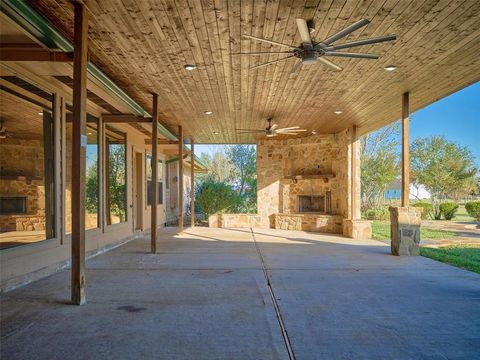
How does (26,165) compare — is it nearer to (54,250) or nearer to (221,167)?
(54,250)

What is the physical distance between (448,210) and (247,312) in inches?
572

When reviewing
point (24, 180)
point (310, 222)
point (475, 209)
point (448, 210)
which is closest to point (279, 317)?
point (24, 180)

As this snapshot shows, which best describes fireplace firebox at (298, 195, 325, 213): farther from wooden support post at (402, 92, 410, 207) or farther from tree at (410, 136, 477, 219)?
tree at (410, 136, 477, 219)

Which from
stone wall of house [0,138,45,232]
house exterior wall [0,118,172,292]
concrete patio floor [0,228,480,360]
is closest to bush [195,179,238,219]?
house exterior wall [0,118,172,292]

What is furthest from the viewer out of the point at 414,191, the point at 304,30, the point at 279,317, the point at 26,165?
the point at 414,191

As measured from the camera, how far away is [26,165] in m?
4.80

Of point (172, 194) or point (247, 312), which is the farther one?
point (172, 194)

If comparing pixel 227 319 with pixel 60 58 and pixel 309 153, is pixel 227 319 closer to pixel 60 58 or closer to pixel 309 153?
pixel 60 58

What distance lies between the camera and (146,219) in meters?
10.2

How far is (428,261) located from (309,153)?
245 inches

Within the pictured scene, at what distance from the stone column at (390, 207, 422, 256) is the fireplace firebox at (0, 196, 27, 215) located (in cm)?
632

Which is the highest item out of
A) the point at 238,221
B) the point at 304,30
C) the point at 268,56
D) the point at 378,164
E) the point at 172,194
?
the point at 268,56

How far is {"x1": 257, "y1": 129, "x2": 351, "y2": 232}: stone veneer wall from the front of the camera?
11211 millimetres

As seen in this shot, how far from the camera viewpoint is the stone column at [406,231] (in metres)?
6.50
